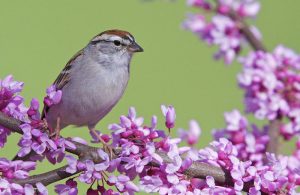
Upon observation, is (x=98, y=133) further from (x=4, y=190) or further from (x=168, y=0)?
(x=168, y=0)

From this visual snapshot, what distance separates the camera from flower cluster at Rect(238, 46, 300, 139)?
2746mm

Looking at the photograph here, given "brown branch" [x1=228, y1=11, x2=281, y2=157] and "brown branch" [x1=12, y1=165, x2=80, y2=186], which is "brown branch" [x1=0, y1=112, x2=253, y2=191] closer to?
"brown branch" [x1=12, y1=165, x2=80, y2=186]

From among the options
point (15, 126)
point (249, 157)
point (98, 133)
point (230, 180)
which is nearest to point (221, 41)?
point (249, 157)

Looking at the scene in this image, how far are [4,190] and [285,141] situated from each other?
1407mm

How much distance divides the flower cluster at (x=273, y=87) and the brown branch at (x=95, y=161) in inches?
32.4

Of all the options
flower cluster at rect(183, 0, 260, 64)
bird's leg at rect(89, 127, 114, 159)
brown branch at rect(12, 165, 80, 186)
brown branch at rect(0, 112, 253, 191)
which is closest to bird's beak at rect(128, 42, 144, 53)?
flower cluster at rect(183, 0, 260, 64)

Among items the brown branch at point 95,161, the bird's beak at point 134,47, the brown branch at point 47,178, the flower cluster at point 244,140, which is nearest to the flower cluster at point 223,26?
the bird's beak at point 134,47

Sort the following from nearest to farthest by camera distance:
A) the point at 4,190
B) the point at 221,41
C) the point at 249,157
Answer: the point at 4,190, the point at 249,157, the point at 221,41

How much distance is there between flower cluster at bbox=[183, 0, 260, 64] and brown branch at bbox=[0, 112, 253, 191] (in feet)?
4.15

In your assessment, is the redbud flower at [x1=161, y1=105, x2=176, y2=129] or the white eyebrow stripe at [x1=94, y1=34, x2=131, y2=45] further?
the white eyebrow stripe at [x1=94, y1=34, x2=131, y2=45]

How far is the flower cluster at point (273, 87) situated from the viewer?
2.75 m

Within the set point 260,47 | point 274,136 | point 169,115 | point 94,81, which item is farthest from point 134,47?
point 169,115

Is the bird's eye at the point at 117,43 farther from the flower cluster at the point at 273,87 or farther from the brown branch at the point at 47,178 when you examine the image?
the brown branch at the point at 47,178

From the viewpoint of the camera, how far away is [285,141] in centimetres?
276
